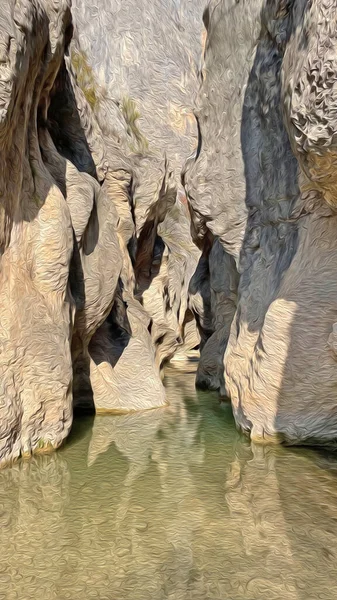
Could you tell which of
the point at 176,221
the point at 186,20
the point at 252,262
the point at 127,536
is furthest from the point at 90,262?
the point at 186,20

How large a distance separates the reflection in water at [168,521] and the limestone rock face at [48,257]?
589 mm

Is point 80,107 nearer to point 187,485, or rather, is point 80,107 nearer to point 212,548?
point 187,485

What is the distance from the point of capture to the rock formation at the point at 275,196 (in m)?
4.64

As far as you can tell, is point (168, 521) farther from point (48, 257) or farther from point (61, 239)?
point (61, 239)

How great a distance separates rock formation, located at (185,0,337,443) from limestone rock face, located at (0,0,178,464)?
4.52 feet

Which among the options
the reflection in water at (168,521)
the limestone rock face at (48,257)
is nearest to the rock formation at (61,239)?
the limestone rock face at (48,257)

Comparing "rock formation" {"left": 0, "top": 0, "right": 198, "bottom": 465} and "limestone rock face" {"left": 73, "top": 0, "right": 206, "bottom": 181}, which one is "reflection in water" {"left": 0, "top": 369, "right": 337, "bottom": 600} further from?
"limestone rock face" {"left": 73, "top": 0, "right": 206, "bottom": 181}

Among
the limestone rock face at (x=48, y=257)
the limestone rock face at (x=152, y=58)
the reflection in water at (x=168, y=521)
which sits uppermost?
the limestone rock face at (x=152, y=58)

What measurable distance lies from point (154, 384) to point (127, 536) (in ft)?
11.8

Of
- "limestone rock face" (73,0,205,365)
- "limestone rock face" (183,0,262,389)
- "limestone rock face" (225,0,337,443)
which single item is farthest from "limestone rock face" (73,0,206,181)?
"limestone rock face" (225,0,337,443)

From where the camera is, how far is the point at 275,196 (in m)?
6.17

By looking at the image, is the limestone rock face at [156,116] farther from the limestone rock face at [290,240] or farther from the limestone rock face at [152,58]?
the limestone rock face at [290,240]

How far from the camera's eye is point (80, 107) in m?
7.23

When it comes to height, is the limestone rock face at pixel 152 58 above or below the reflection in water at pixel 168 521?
above
